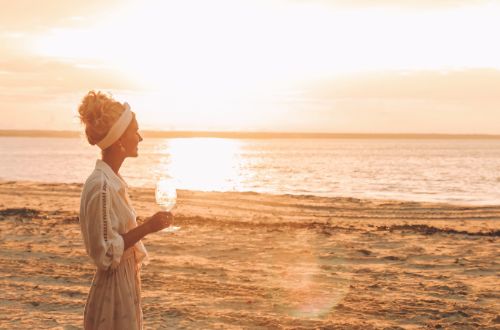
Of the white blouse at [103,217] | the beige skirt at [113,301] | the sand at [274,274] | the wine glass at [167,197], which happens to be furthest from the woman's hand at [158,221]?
the sand at [274,274]

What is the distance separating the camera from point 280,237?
41.7ft

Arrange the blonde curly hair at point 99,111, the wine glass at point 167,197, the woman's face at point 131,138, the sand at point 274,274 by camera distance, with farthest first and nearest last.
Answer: the sand at point 274,274, the wine glass at point 167,197, the woman's face at point 131,138, the blonde curly hair at point 99,111

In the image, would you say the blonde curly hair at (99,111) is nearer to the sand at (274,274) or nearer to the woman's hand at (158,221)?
the woman's hand at (158,221)

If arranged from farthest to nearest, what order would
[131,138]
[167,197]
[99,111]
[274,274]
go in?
[274,274] → [167,197] → [131,138] → [99,111]

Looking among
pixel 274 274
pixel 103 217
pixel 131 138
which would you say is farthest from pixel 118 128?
pixel 274 274

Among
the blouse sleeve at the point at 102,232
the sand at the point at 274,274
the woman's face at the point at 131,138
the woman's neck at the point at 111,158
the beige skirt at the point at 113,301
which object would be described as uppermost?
the woman's face at the point at 131,138

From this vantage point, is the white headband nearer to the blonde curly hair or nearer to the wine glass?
the blonde curly hair

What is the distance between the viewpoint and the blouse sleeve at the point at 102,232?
3188 millimetres

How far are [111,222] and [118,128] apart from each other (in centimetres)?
50

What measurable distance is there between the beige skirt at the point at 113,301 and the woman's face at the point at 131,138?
55cm

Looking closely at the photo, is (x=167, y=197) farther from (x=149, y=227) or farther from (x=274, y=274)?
(x=274, y=274)

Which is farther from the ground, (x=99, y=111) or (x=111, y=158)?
(x=99, y=111)

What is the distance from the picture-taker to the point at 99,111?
3160mm

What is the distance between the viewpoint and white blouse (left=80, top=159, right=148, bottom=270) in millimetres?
3191
